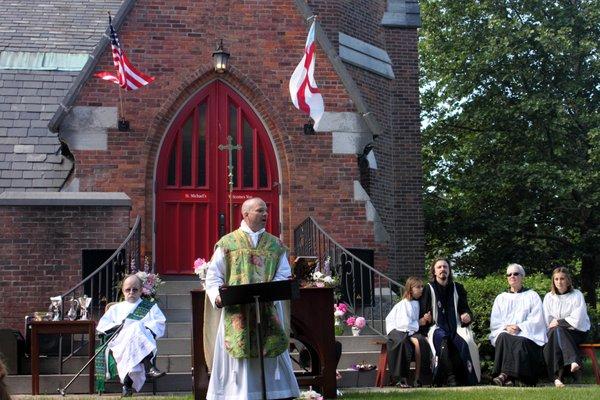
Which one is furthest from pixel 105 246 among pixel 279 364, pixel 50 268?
pixel 279 364

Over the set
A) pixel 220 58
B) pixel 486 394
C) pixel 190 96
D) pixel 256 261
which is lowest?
pixel 486 394

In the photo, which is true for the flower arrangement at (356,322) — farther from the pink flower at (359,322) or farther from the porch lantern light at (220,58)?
the porch lantern light at (220,58)

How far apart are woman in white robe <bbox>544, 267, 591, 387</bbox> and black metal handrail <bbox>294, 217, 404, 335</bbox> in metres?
2.49

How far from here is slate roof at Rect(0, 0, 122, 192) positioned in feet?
49.6

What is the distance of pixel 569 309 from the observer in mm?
10977

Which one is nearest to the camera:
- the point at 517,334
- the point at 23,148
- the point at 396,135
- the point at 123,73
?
the point at 517,334

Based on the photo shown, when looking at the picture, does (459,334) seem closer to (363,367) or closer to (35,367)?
(363,367)

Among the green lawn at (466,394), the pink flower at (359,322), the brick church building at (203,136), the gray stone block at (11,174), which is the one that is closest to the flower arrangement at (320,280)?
the pink flower at (359,322)

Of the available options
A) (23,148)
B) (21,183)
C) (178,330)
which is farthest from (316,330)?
(23,148)

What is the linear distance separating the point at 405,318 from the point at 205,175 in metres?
5.22

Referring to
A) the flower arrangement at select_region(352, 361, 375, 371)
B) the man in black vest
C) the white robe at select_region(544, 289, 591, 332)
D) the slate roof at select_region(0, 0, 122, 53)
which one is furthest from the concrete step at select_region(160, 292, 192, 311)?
the slate roof at select_region(0, 0, 122, 53)

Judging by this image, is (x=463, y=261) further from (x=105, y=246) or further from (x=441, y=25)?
(x=105, y=246)

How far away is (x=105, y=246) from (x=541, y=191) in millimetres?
12168

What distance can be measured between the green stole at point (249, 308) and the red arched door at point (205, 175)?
21.9 ft
